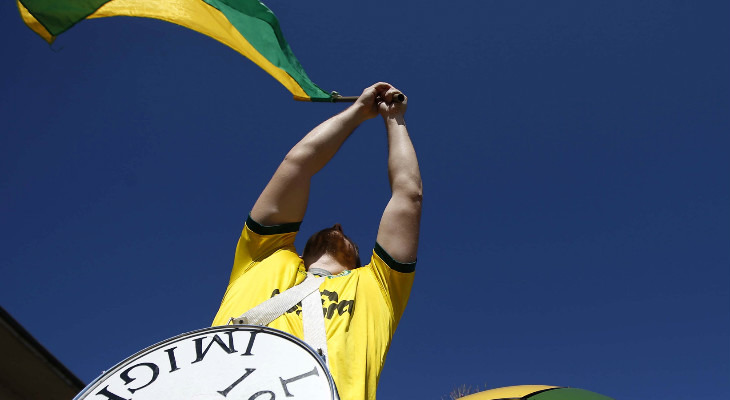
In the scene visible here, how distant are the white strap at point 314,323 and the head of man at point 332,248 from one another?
0.80m

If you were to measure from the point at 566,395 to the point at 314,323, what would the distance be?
2.77m

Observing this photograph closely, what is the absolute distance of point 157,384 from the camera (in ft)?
5.32

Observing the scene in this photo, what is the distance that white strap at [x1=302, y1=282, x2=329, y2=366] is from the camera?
202 cm

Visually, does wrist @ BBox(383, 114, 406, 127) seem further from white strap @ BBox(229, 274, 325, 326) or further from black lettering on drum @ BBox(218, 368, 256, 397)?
black lettering on drum @ BBox(218, 368, 256, 397)

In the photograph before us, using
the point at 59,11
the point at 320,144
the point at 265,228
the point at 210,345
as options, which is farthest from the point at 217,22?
the point at 210,345

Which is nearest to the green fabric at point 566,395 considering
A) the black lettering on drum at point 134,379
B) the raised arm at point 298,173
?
the raised arm at point 298,173

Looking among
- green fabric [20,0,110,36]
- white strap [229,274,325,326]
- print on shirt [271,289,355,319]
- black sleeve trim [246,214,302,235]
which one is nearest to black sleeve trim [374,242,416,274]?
print on shirt [271,289,355,319]

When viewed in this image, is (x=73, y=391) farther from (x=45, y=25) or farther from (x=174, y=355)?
(x=174, y=355)

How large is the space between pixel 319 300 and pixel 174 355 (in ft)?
2.35

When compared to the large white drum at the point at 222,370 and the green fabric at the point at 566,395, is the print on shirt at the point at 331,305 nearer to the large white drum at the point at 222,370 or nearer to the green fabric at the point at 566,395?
the large white drum at the point at 222,370

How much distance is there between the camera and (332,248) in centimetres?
319

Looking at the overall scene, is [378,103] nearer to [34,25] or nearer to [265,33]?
[265,33]

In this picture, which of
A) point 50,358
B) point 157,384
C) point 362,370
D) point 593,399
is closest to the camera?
point 157,384

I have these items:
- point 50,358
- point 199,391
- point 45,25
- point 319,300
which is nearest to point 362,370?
point 319,300
